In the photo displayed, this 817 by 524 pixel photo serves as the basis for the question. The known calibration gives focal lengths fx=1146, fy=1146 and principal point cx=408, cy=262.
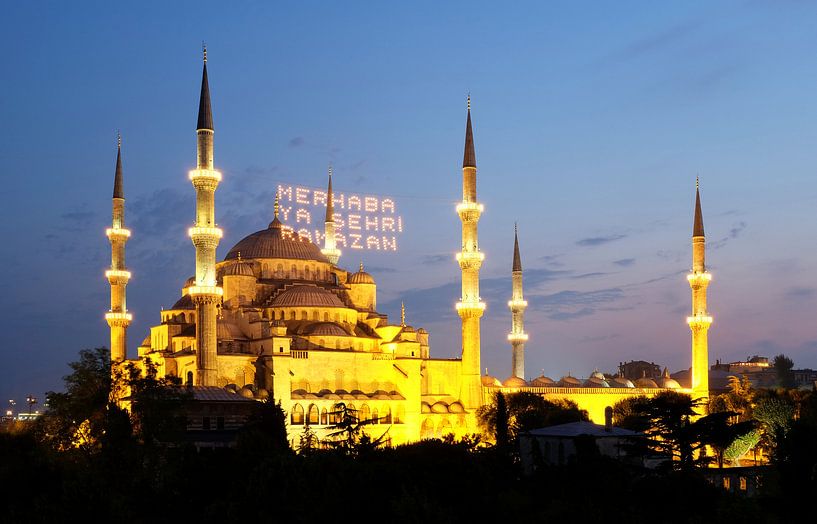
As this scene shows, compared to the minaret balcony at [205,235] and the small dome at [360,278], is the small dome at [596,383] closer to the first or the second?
the small dome at [360,278]

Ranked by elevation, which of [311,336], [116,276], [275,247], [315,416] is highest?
[275,247]

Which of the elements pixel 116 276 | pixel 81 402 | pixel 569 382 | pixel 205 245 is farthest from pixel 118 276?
pixel 569 382

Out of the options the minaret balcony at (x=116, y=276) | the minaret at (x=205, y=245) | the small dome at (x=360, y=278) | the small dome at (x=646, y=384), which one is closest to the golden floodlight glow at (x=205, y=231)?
the minaret at (x=205, y=245)

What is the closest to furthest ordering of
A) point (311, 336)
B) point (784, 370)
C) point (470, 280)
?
1. point (311, 336)
2. point (470, 280)
3. point (784, 370)

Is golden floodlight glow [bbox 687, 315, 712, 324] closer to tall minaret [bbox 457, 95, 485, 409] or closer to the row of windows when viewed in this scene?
tall minaret [bbox 457, 95, 485, 409]

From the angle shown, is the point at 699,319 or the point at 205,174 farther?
the point at 699,319

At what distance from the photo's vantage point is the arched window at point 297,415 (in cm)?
4625

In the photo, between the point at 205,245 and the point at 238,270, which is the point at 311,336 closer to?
the point at 238,270

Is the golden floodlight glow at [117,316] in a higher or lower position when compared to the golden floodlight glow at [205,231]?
lower

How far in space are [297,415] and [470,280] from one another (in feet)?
35.1

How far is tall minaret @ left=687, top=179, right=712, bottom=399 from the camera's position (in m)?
57.7

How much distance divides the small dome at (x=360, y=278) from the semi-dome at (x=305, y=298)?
397 centimetres

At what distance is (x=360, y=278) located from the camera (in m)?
57.4

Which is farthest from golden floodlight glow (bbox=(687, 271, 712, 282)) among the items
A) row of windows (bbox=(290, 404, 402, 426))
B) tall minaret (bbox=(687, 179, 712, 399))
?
row of windows (bbox=(290, 404, 402, 426))
